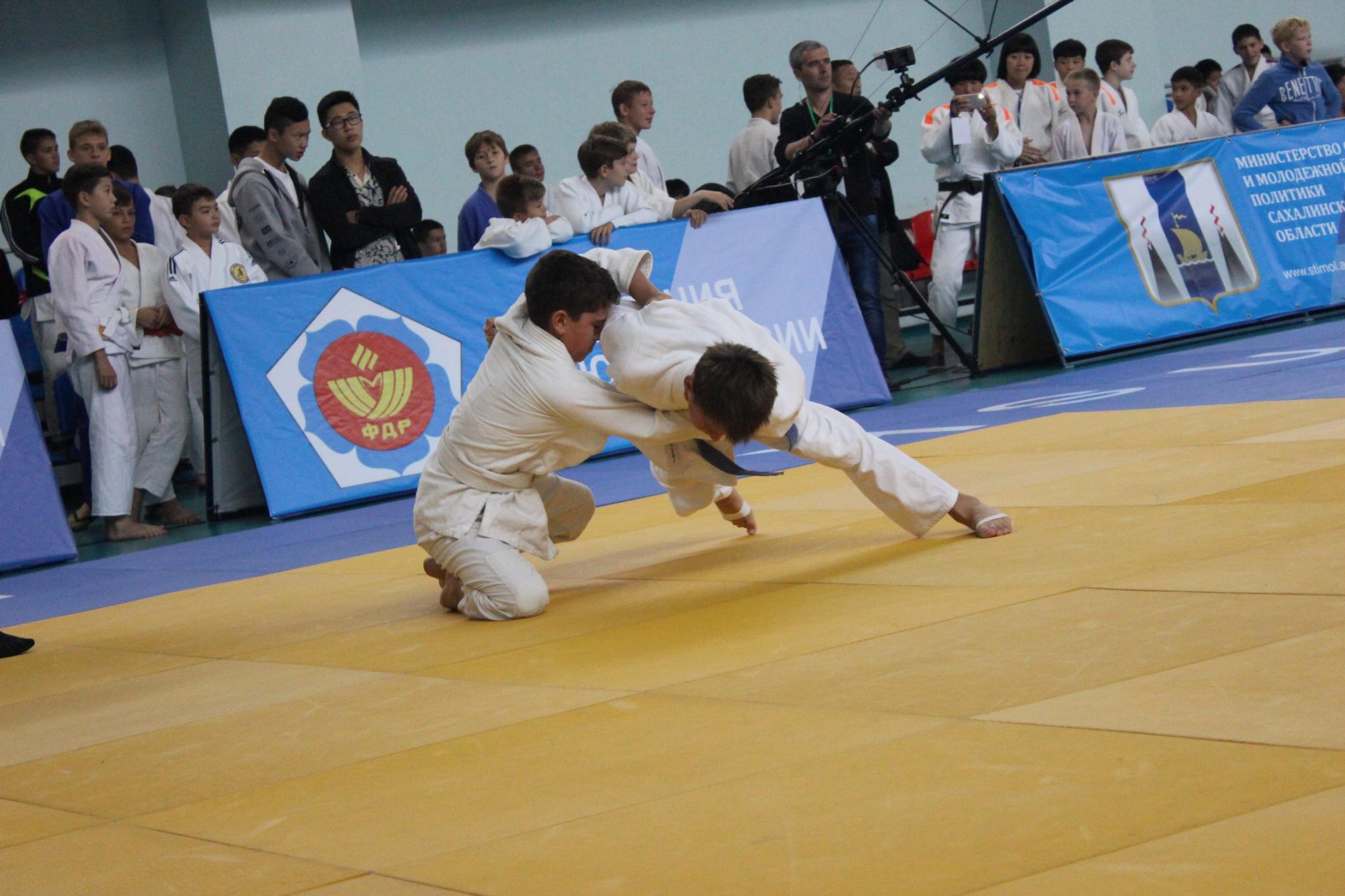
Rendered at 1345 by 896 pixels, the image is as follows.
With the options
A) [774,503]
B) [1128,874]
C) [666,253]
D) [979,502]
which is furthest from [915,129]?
[1128,874]

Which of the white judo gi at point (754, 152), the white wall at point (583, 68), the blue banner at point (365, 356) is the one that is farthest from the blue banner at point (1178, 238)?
the white wall at point (583, 68)

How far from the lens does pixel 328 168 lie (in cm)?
835

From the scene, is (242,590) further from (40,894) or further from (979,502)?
(40,894)

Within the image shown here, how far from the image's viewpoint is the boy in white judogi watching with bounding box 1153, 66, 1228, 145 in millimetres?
12250

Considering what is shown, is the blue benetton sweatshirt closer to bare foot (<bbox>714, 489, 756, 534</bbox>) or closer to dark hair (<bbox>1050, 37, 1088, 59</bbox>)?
dark hair (<bbox>1050, 37, 1088, 59</bbox>)

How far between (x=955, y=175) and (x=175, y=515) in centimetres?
554

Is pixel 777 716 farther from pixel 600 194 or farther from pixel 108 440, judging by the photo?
pixel 600 194

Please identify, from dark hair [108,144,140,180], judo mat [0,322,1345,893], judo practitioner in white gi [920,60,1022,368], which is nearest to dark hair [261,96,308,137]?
dark hair [108,144,140,180]

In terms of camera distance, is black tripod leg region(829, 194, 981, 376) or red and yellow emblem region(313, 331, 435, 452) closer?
red and yellow emblem region(313, 331, 435, 452)

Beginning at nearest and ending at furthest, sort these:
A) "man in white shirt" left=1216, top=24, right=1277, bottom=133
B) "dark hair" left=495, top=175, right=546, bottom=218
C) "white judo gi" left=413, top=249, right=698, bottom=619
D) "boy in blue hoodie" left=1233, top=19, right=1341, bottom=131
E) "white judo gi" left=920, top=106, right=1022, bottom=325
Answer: "white judo gi" left=413, top=249, right=698, bottom=619, "dark hair" left=495, top=175, right=546, bottom=218, "white judo gi" left=920, top=106, right=1022, bottom=325, "boy in blue hoodie" left=1233, top=19, right=1341, bottom=131, "man in white shirt" left=1216, top=24, right=1277, bottom=133

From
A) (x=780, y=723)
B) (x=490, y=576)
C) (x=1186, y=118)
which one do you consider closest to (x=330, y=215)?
(x=490, y=576)

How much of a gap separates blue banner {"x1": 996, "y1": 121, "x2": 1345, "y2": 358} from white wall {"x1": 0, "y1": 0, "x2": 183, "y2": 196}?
776 cm

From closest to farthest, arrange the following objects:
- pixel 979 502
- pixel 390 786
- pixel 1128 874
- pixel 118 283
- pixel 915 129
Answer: pixel 1128 874 → pixel 390 786 → pixel 979 502 → pixel 118 283 → pixel 915 129

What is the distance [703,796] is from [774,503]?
3.43 meters
